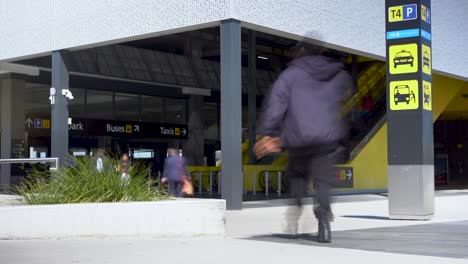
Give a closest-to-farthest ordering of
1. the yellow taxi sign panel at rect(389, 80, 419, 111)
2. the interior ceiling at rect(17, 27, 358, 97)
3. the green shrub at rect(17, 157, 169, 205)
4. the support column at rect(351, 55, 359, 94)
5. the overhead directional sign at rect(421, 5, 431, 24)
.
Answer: the green shrub at rect(17, 157, 169, 205), the yellow taxi sign panel at rect(389, 80, 419, 111), the overhead directional sign at rect(421, 5, 431, 24), the interior ceiling at rect(17, 27, 358, 97), the support column at rect(351, 55, 359, 94)

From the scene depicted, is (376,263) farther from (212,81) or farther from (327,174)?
(212,81)

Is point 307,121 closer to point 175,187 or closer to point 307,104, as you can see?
point 307,104

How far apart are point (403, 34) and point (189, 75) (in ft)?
53.9

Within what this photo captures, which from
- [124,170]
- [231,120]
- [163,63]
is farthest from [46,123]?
[124,170]

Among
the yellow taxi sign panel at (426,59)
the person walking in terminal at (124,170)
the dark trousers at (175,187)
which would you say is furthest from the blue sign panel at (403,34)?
the dark trousers at (175,187)

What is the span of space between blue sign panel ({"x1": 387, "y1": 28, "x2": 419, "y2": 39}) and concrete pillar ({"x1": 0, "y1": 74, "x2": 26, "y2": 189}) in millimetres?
16765

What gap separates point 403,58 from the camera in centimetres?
1131

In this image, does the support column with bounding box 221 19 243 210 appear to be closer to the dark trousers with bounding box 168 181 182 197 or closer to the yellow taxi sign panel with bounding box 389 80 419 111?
the dark trousers with bounding box 168 181 182 197

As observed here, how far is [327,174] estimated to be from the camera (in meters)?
6.43

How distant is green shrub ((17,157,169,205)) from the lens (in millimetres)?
9039

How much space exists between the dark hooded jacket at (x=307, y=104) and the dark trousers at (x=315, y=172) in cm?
10

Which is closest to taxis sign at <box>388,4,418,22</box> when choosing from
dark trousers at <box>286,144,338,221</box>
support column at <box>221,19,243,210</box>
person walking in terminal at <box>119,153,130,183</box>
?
support column at <box>221,19,243,210</box>

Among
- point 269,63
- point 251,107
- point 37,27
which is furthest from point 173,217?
point 269,63

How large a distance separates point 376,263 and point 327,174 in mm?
1032
